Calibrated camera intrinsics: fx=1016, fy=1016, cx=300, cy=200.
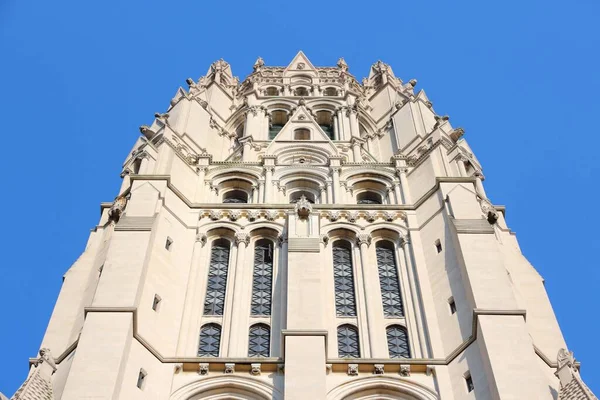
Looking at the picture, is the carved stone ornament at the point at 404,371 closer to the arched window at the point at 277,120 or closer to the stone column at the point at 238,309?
the stone column at the point at 238,309

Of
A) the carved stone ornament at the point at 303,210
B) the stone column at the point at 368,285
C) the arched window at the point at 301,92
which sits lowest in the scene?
the stone column at the point at 368,285

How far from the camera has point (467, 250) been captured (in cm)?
2903

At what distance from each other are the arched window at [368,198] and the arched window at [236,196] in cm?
418

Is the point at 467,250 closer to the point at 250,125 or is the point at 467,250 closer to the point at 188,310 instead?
the point at 188,310

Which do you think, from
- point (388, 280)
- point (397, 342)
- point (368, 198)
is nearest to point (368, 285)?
point (388, 280)

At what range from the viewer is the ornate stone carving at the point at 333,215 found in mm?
33812

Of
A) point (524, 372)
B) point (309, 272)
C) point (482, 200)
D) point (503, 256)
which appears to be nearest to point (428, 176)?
point (482, 200)

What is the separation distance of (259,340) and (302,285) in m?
1.92

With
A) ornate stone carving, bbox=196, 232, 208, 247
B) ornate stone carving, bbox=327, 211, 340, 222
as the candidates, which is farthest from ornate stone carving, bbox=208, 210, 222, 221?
ornate stone carving, bbox=327, 211, 340, 222

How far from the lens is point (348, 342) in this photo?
28.0 metres

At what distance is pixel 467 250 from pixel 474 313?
3.64 m

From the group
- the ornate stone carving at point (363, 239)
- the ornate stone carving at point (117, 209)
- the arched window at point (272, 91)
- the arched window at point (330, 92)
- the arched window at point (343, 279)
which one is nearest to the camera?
the arched window at point (343, 279)

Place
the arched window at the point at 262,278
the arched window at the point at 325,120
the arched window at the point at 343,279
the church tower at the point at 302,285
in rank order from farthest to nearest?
the arched window at the point at 325,120 → the arched window at the point at 343,279 → the arched window at the point at 262,278 → the church tower at the point at 302,285

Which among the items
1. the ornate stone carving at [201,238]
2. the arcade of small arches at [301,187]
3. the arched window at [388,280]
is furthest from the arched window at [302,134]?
the ornate stone carving at [201,238]
